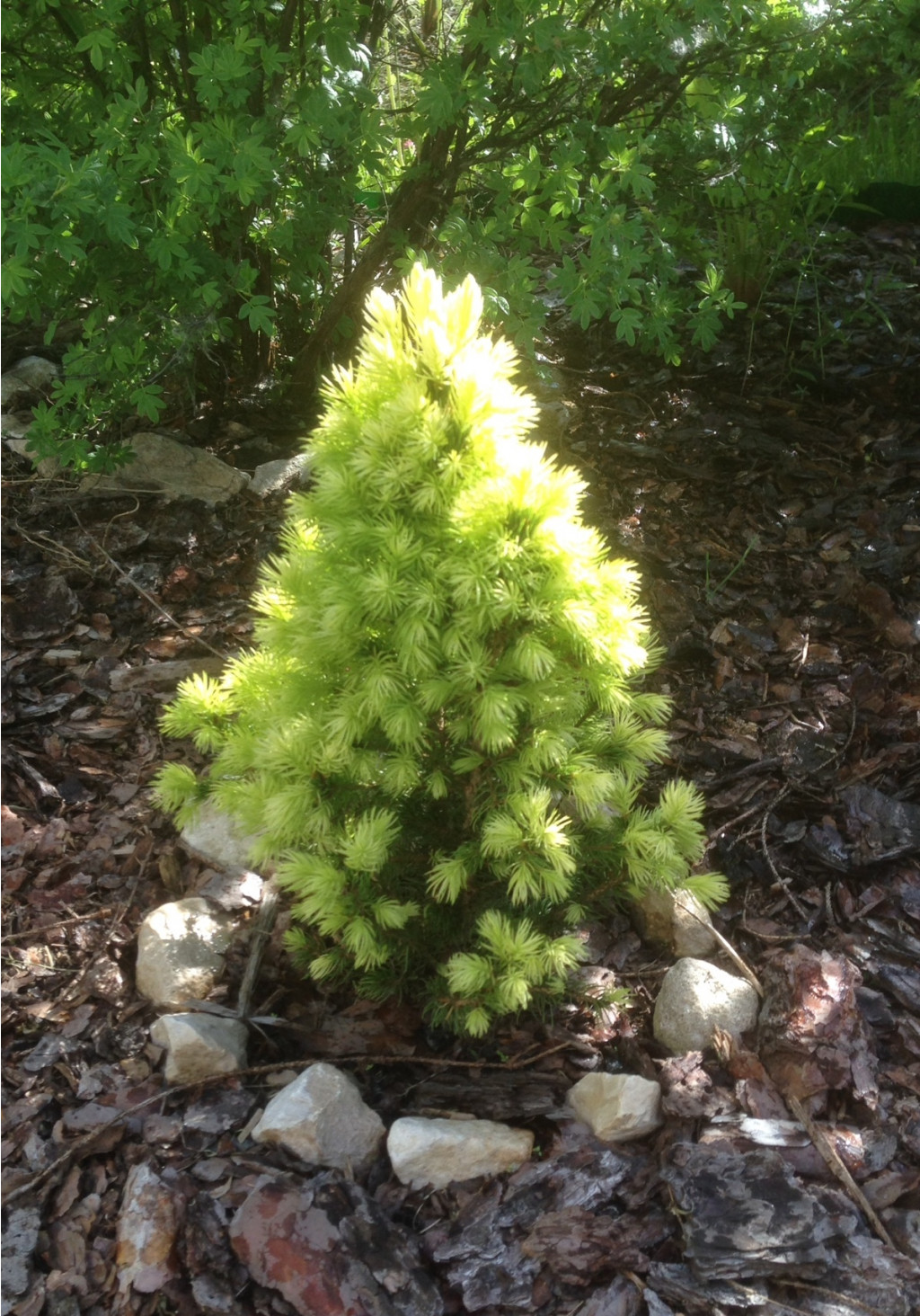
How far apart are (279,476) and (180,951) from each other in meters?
2.24

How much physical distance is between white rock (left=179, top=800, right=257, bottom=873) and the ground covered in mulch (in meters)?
0.05

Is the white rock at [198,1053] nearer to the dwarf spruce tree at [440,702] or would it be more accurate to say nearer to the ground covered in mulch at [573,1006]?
the ground covered in mulch at [573,1006]

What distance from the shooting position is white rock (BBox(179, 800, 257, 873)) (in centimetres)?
276

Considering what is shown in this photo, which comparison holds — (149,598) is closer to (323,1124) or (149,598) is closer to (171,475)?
(171,475)

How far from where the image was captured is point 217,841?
9.14 feet

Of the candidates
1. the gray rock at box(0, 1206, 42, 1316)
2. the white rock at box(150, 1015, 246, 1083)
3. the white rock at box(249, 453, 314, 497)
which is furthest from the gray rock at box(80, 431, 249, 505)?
the gray rock at box(0, 1206, 42, 1316)

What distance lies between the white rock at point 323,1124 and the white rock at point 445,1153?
6 centimetres

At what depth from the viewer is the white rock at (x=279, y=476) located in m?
4.19

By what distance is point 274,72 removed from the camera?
3.35m

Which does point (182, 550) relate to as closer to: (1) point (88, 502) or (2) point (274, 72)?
(1) point (88, 502)

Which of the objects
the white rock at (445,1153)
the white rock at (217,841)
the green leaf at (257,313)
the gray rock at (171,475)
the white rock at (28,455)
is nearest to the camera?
the white rock at (445,1153)

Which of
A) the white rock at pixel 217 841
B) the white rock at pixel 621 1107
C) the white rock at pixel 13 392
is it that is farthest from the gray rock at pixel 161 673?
the white rock at pixel 13 392

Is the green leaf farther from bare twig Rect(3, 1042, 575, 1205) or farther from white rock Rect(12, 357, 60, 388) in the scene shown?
bare twig Rect(3, 1042, 575, 1205)

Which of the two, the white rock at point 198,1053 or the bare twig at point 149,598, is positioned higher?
the bare twig at point 149,598
